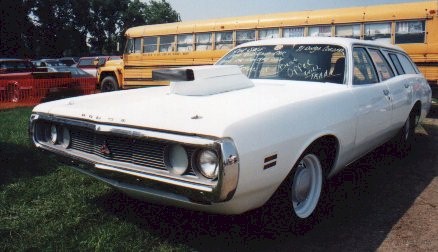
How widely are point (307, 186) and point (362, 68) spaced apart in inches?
57.8

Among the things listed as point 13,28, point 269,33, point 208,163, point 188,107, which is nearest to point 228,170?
point 208,163

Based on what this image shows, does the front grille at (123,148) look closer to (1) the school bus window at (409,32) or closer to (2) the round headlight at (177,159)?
(2) the round headlight at (177,159)

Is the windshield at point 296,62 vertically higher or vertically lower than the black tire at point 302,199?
higher

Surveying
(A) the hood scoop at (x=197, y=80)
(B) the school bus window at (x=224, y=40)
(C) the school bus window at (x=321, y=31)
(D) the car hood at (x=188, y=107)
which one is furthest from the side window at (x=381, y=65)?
(B) the school bus window at (x=224, y=40)

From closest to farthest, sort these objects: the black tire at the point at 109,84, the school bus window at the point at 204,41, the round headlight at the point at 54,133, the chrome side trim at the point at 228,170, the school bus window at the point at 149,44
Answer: the chrome side trim at the point at 228,170, the round headlight at the point at 54,133, the school bus window at the point at 204,41, the school bus window at the point at 149,44, the black tire at the point at 109,84

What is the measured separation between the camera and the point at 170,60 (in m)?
11.9

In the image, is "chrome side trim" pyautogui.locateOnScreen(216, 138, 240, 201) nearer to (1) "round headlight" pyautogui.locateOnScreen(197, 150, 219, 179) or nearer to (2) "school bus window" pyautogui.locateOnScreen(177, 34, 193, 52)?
(1) "round headlight" pyautogui.locateOnScreen(197, 150, 219, 179)

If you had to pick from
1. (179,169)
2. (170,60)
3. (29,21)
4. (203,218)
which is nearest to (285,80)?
(203,218)

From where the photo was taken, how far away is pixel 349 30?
921 centimetres

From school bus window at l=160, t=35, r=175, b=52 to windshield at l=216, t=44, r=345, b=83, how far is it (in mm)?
8354

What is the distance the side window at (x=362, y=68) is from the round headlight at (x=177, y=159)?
1.89 meters

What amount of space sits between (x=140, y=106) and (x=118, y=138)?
26 centimetres

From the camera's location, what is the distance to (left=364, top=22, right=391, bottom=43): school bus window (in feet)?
29.1

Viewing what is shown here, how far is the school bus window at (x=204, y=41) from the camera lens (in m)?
11.1
